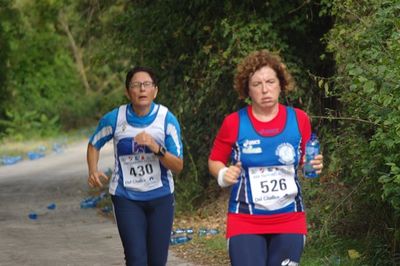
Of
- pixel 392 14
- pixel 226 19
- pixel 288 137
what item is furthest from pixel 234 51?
pixel 288 137

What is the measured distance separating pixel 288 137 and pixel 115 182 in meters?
1.93

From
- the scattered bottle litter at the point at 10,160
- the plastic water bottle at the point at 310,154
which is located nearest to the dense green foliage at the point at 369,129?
the plastic water bottle at the point at 310,154

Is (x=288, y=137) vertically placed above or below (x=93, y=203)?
above

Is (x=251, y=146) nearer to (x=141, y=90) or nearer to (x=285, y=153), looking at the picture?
(x=285, y=153)

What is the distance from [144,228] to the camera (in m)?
7.03

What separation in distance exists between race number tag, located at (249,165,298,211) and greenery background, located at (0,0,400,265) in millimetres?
1567

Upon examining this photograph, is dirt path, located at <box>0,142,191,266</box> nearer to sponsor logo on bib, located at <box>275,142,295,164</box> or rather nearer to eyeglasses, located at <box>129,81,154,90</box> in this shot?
eyeglasses, located at <box>129,81,154,90</box>

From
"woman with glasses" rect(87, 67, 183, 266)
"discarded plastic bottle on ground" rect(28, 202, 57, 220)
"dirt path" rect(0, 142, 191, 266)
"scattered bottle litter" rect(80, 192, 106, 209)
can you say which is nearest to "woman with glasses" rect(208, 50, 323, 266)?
"woman with glasses" rect(87, 67, 183, 266)

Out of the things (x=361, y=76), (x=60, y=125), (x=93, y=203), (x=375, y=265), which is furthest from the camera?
(x=60, y=125)

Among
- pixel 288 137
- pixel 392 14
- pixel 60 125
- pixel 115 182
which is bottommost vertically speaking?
pixel 60 125

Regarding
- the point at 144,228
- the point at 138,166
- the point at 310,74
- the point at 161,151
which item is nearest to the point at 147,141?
the point at 161,151

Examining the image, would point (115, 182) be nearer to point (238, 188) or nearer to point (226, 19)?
point (238, 188)

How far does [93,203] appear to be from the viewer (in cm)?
1591

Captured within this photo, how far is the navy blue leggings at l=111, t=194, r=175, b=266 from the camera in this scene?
273 inches
